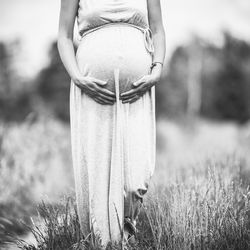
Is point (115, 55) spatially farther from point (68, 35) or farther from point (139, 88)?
point (68, 35)

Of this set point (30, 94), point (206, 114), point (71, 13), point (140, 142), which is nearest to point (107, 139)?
point (140, 142)

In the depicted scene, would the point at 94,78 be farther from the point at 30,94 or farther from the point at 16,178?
the point at 30,94

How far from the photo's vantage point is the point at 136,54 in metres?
2.64

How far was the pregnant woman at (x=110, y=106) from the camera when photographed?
2609 millimetres

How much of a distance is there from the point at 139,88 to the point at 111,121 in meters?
0.28

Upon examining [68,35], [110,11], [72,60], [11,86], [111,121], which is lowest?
[11,86]

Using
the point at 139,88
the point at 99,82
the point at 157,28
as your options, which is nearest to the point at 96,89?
the point at 99,82

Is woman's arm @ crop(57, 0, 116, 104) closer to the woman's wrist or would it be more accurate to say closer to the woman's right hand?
the woman's right hand

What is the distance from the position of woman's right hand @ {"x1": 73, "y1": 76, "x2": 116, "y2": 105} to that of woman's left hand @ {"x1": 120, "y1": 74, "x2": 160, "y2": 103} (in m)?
0.08

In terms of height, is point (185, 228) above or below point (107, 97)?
below

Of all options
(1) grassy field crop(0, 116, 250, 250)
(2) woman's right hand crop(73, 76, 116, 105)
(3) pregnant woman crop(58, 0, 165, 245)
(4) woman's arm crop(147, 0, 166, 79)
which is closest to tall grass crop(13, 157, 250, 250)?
(1) grassy field crop(0, 116, 250, 250)

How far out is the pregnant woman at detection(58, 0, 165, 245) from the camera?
2.61m

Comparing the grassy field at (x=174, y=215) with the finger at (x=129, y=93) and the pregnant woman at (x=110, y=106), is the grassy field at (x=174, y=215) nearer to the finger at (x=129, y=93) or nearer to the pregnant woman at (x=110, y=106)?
the pregnant woman at (x=110, y=106)

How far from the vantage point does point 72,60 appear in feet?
8.89
